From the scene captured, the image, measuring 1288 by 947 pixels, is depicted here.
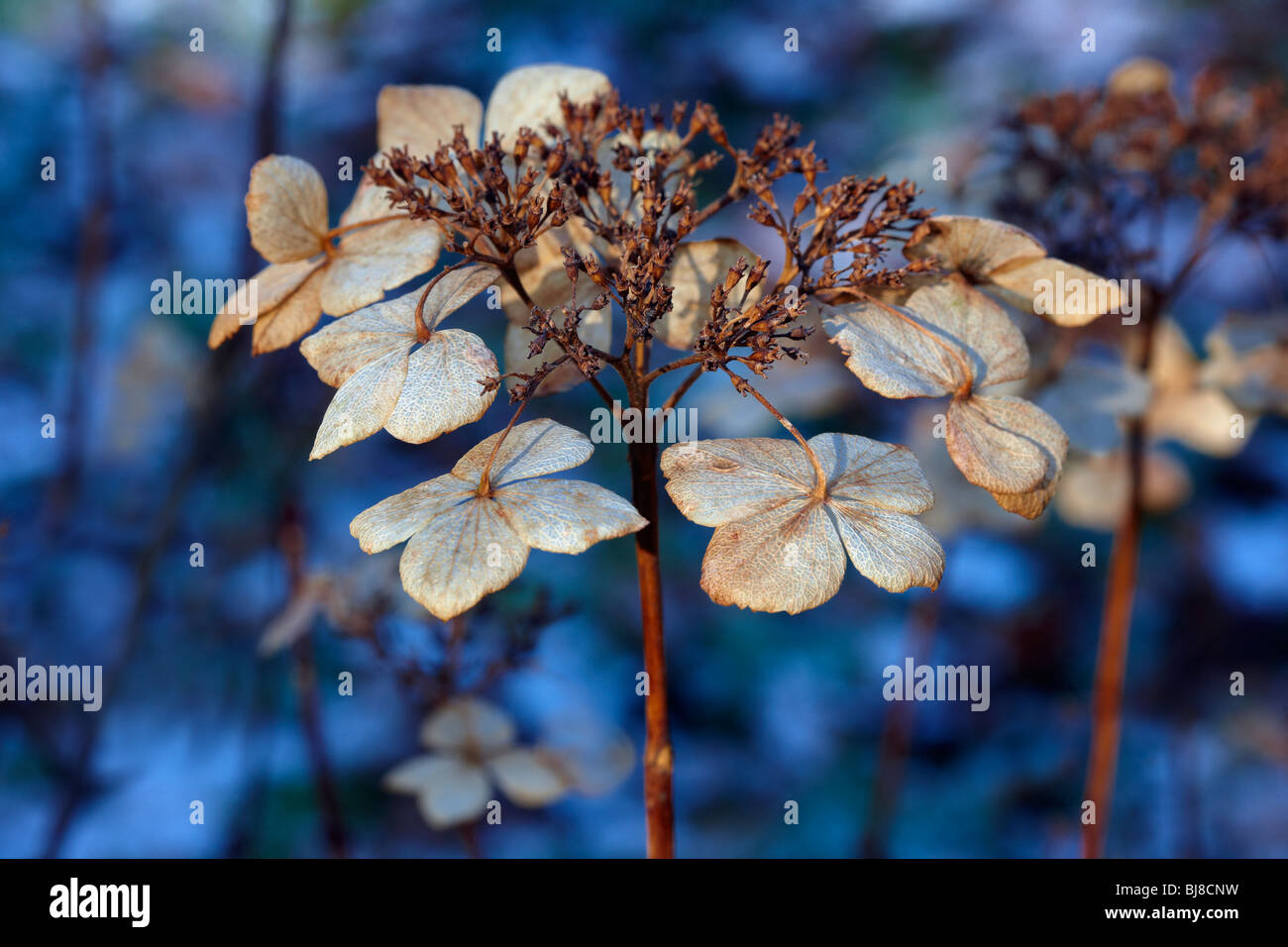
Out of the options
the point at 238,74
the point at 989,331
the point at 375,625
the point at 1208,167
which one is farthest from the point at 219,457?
the point at 1208,167

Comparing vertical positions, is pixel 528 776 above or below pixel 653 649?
below

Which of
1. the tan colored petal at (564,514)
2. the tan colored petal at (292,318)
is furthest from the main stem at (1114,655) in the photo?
the tan colored petal at (292,318)

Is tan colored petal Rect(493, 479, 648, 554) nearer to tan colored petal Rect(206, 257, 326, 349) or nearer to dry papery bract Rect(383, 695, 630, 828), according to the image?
tan colored petal Rect(206, 257, 326, 349)

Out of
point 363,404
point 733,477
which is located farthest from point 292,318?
point 733,477

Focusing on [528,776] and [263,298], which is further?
[528,776]

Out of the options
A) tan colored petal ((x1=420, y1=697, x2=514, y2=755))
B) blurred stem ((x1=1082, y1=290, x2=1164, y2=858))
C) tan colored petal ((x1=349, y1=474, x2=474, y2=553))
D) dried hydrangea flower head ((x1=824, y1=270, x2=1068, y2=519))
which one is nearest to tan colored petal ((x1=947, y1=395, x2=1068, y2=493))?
dried hydrangea flower head ((x1=824, y1=270, x2=1068, y2=519))

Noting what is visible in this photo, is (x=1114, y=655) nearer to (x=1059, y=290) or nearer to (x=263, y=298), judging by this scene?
(x=1059, y=290)

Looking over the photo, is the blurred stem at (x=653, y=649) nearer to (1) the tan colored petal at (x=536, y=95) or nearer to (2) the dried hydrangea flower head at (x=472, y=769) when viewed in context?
(1) the tan colored petal at (x=536, y=95)

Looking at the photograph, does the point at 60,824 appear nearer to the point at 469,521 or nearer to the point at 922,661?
the point at 469,521
